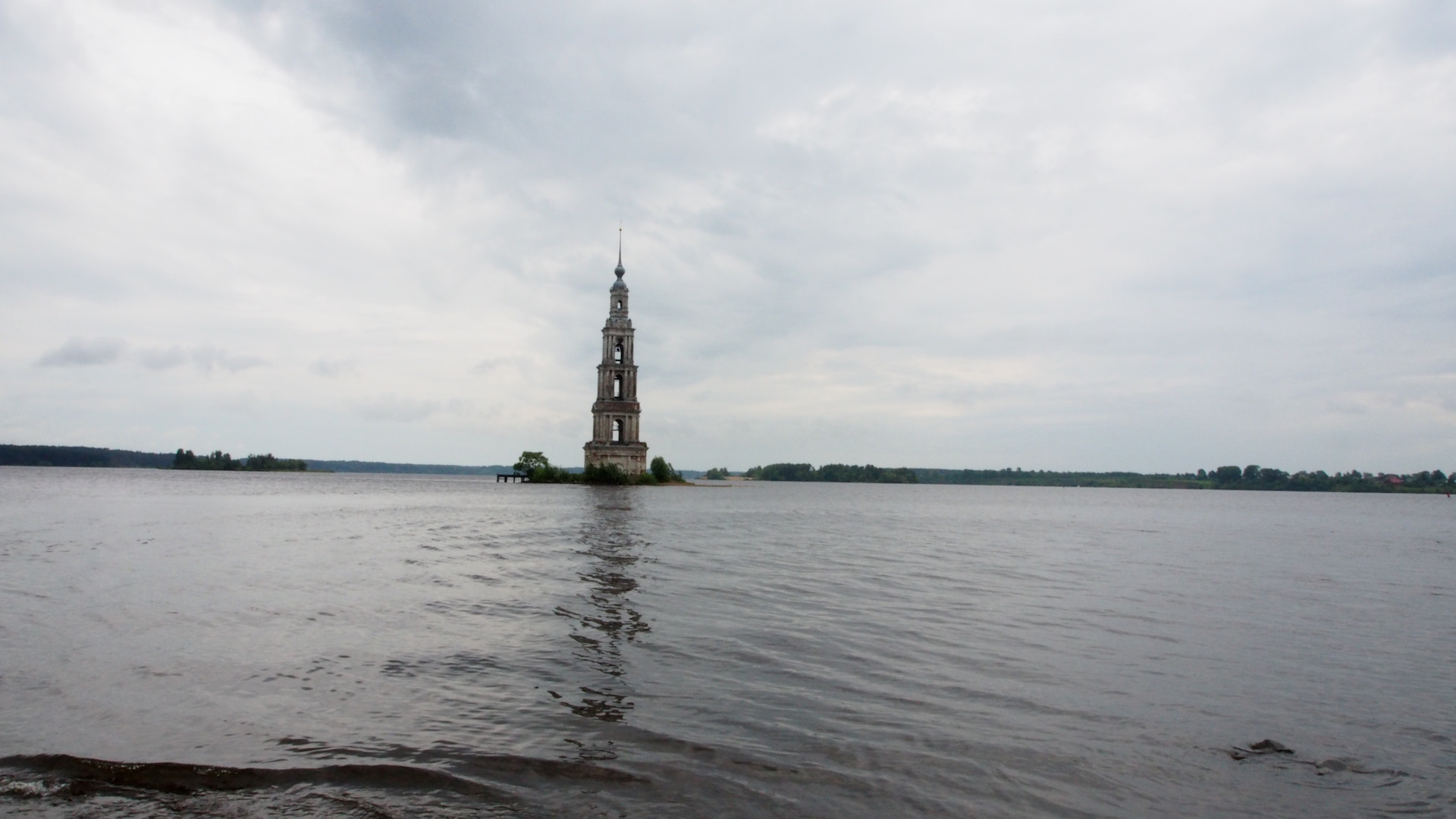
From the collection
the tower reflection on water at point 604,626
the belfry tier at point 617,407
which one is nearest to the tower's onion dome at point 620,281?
the belfry tier at point 617,407

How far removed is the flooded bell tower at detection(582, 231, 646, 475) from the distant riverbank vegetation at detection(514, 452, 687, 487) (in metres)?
1.51

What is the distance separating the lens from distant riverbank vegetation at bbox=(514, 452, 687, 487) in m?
138

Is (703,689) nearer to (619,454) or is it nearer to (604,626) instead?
(604,626)

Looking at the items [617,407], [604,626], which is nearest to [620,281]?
[617,407]

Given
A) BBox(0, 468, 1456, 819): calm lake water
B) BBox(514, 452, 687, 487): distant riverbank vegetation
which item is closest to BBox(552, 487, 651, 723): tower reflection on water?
BBox(0, 468, 1456, 819): calm lake water

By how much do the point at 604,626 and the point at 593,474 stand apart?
125 m

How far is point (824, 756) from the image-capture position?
8.86 metres

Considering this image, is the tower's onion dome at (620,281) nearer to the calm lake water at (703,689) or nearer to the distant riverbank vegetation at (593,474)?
the distant riverbank vegetation at (593,474)

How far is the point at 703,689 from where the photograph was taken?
37.9 feet

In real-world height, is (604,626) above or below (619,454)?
below

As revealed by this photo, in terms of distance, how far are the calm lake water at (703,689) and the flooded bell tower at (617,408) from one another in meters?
113

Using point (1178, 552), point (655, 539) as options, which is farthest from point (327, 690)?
point (1178, 552)

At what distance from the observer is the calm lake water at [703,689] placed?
793 centimetres

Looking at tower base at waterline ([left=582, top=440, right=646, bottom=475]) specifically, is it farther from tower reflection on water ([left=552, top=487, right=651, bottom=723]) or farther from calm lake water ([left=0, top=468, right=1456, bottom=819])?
calm lake water ([left=0, top=468, right=1456, bottom=819])
